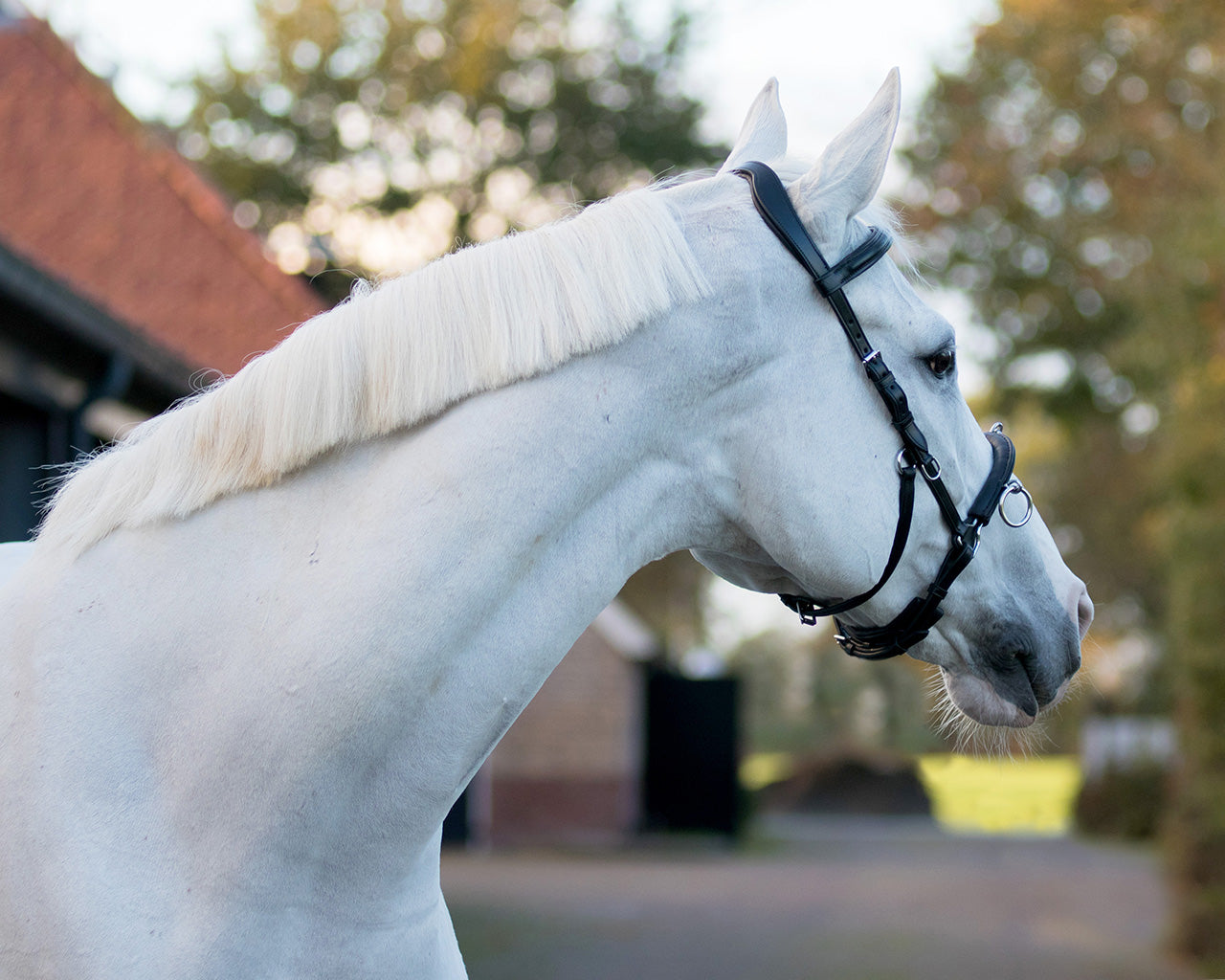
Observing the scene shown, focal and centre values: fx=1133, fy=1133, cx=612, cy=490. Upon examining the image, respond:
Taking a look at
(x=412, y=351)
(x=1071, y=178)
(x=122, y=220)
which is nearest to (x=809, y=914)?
(x=122, y=220)

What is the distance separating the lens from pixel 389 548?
1.52 meters

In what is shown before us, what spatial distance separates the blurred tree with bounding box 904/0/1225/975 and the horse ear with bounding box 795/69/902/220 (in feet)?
25.8

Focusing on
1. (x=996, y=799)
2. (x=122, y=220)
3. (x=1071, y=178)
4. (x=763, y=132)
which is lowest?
(x=996, y=799)

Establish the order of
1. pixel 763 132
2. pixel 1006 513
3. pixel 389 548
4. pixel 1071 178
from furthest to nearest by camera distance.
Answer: pixel 1071 178 < pixel 763 132 < pixel 1006 513 < pixel 389 548

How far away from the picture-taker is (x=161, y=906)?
4.85ft

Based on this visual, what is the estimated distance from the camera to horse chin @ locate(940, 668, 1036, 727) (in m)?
1.81

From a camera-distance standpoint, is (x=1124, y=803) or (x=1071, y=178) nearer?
(x=1071, y=178)

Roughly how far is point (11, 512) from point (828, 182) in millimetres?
4906

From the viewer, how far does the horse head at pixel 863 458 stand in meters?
1.62

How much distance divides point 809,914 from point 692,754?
318 inches

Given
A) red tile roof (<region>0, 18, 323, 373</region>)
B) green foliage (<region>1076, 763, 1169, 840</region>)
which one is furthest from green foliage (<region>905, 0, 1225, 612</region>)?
red tile roof (<region>0, 18, 323, 373</region>)

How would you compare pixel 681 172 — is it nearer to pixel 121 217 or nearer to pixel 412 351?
pixel 412 351

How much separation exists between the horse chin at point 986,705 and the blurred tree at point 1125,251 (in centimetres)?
763

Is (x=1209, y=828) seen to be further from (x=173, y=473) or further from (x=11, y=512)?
(x=173, y=473)
